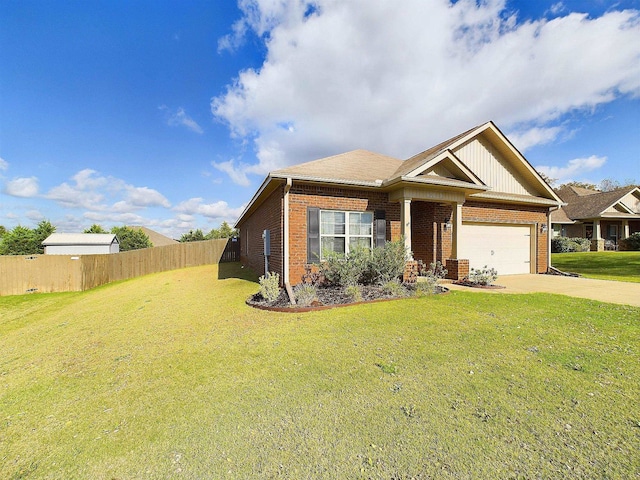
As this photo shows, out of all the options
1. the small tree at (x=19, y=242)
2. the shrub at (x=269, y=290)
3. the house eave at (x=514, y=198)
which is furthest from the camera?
the small tree at (x=19, y=242)

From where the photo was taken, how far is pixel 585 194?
2855 cm

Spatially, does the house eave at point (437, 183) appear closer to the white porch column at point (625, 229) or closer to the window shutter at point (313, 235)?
the window shutter at point (313, 235)

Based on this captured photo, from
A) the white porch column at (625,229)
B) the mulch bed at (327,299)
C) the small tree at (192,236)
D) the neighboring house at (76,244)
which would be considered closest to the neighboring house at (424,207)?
the mulch bed at (327,299)

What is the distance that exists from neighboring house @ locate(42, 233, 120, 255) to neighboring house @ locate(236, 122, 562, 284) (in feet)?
102

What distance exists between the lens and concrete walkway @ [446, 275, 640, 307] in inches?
276

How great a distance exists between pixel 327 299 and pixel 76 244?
3708cm

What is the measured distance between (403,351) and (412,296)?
11.3 ft

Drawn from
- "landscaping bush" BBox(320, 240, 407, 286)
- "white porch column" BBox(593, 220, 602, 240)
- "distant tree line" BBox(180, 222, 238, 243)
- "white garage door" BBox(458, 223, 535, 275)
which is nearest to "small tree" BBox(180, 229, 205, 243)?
"distant tree line" BBox(180, 222, 238, 243)

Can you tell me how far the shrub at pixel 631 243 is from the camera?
22.5m

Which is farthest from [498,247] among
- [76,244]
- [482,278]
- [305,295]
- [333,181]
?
[76,244]

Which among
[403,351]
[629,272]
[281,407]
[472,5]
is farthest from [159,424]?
[629,272]

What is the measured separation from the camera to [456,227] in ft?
32.4

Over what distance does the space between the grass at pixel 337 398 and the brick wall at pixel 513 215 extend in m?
5.96

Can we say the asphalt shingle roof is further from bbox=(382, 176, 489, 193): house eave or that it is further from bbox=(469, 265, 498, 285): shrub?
bbox=(469, 265, 498, 285): shrub
